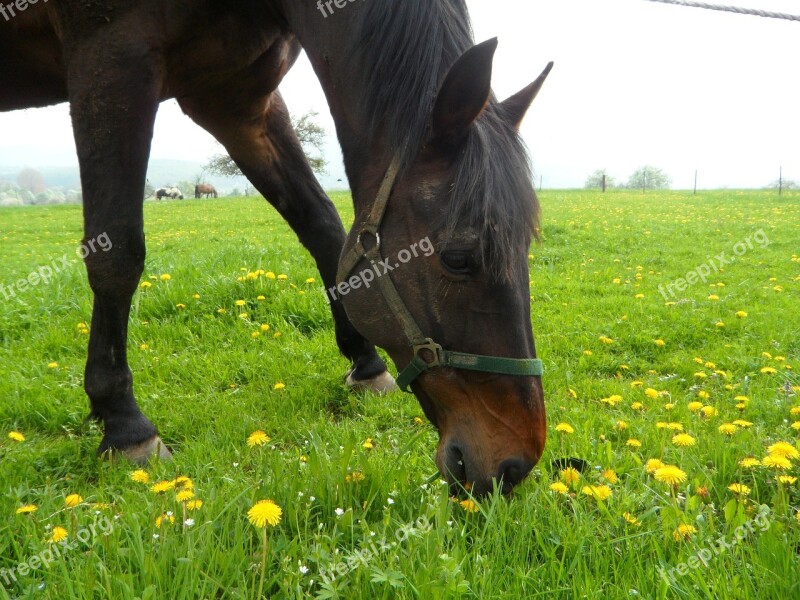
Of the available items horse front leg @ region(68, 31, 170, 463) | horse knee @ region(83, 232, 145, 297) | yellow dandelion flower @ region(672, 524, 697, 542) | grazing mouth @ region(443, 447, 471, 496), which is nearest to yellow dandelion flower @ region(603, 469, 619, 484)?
yellow dandelion flower @ region(672, 524, 697, 542)

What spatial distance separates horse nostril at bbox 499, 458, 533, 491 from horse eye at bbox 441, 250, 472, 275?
2.01 feet

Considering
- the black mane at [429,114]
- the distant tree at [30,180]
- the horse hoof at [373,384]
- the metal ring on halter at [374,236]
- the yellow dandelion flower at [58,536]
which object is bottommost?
the horse hoof at [373,384]

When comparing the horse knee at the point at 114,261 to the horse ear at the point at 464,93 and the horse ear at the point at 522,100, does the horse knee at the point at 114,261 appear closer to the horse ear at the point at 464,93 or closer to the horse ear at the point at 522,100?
the horse ear at the point at 464,93

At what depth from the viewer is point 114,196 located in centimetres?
251

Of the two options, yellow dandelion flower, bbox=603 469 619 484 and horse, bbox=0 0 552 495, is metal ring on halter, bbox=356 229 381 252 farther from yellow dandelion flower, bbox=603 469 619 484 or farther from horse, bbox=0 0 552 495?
yellow dandelion flower, bbox=603 469 619 484

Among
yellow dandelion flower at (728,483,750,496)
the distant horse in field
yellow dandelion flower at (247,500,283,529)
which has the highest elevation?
the distant horse in field

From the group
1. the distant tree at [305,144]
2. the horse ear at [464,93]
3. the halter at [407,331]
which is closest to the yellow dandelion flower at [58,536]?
the halter at [407,331]

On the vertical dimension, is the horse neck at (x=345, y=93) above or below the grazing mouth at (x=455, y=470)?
above

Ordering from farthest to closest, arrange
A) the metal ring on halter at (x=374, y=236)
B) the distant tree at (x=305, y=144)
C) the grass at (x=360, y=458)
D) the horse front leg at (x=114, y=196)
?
the distant tree at (x=305, y=144)
the horse front leg at (x=114, y=196)
the metal ring on halter at (x=374, y=236)
the grass at (x=360, y=458)

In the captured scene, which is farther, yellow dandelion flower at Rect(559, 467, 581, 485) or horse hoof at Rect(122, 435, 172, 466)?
horse hoof at Rect(122, 435, 172, 466)

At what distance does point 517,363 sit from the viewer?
6.22ft

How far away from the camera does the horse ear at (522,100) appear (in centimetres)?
226

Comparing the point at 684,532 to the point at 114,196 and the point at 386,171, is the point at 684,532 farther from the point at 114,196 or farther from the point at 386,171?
the point at 114,196

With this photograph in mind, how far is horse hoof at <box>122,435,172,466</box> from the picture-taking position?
2609mm
